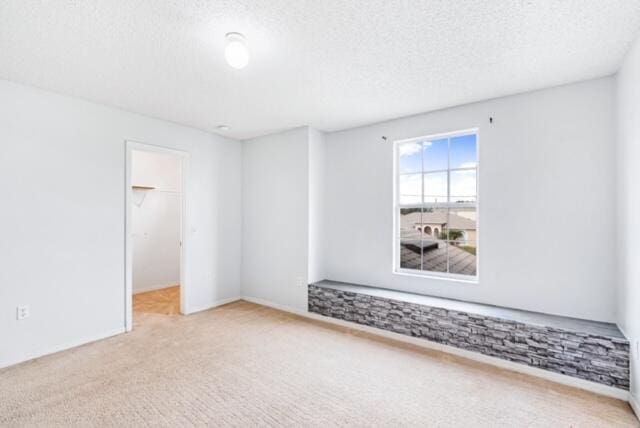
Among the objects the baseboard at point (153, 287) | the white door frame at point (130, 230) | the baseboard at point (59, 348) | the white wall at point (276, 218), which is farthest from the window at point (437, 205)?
the baseboard at point (153, 287)

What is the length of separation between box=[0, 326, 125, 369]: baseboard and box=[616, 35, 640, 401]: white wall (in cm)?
464

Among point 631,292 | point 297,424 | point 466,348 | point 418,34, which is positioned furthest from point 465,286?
point 418,34

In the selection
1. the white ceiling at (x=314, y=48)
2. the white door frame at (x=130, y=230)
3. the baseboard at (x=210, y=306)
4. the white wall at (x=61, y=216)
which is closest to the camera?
the white ceiling at (x=314, y=48)

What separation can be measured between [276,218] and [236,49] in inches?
106

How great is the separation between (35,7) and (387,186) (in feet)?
11.2

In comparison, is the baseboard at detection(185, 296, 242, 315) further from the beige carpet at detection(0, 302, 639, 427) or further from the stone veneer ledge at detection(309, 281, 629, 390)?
the stone veneer ledge at detection(309, 281, 629, 390)

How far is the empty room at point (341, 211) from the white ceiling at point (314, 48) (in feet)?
0.07

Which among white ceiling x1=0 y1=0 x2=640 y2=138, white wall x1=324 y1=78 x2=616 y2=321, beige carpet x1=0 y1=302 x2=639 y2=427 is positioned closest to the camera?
white ceiling x1=0 y1=0 x2=640 y2=138

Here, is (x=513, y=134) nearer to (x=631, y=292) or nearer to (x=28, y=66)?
(x=631, y=292)

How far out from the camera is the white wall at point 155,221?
5.36m

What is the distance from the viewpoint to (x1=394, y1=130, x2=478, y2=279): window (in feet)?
11.2

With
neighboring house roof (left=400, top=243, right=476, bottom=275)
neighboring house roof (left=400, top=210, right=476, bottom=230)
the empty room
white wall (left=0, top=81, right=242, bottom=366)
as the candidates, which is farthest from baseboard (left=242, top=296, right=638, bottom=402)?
white wall (left=0, top=81, right=242, bottom=366)

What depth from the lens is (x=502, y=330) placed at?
2.72m

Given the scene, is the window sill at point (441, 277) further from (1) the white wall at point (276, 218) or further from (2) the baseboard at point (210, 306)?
(2) the baseboard at point (210, 306)
